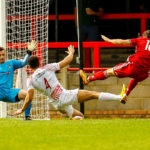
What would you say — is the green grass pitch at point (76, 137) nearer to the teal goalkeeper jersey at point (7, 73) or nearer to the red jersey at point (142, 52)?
the red jersey at point (142, 52)

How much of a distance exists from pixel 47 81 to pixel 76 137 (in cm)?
359

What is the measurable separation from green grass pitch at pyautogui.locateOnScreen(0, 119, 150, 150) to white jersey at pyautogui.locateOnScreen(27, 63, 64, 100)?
4.96 ft

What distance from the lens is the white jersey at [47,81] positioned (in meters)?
12.1

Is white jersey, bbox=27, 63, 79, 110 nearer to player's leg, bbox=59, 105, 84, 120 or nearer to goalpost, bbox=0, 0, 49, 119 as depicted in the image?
player's leg, bbox=59, 105, 84, 120

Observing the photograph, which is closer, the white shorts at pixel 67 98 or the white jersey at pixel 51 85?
the white jersey at pixel 51 85

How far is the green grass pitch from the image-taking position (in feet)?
25.6

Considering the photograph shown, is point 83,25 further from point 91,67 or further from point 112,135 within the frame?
point 112,135

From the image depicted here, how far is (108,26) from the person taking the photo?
1880 centimetres

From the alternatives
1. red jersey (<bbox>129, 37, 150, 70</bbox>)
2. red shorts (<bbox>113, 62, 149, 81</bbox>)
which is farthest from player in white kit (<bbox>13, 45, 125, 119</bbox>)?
red jersey (<bbox>129, 37, 150, 70</bbox>)

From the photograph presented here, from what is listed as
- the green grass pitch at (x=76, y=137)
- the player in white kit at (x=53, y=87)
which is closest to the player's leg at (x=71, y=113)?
the player in white kit at (x=53, y=87)

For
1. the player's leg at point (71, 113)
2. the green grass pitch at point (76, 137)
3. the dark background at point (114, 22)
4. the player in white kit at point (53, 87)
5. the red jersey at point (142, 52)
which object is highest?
the dark background at point (114, 22)

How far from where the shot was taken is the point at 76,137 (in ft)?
28.5

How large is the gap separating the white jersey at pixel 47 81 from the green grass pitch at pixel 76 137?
1511mm

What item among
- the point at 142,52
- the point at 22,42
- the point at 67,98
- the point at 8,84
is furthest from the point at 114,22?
the point at 67,98
